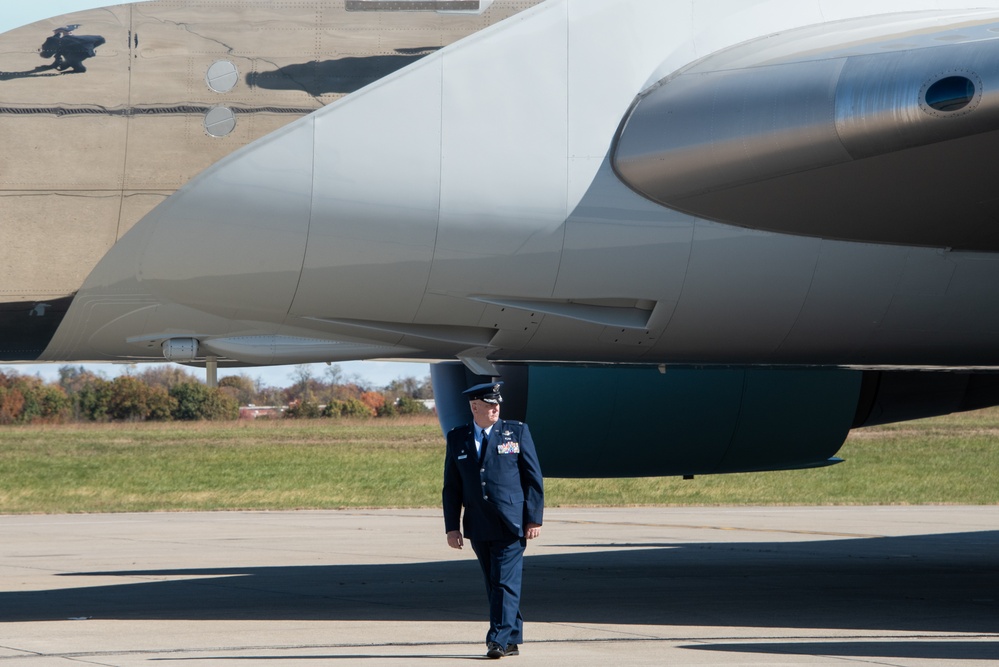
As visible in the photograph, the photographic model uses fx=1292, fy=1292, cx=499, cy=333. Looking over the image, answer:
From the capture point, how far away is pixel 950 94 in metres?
8.42

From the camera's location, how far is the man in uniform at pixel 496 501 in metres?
8.68

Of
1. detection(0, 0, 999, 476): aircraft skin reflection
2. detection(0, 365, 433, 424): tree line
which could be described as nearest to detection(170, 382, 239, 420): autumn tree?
detection(0, 365, 433, 424): tree line

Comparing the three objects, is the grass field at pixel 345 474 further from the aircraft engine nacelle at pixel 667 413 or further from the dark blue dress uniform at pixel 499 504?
the dark blue dress uniform at pixel 499 504

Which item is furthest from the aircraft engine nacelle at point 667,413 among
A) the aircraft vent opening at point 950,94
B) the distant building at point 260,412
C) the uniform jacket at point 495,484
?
the distant building at point 260,412

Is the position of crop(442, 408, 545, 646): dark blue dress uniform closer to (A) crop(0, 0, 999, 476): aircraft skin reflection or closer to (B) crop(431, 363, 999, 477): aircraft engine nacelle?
(A) crop(0, 0, 999, 476): aircraft skin reflection

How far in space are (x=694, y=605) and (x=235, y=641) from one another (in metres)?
4.38

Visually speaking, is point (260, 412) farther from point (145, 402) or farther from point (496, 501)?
point (496, 501)

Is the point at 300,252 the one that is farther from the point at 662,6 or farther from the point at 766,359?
the point at 766,359

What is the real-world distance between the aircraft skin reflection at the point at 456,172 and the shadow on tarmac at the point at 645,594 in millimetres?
2676

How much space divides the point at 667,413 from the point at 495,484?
154 inches

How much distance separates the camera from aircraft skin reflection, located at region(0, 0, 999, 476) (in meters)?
9.33

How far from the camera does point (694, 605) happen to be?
1186 cm

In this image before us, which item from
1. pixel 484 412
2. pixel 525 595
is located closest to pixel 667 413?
pixel 525 595

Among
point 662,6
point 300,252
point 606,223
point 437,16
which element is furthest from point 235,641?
point 662,6
